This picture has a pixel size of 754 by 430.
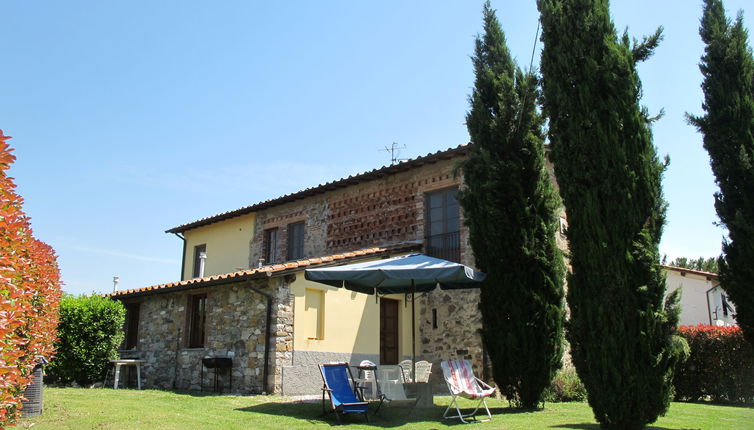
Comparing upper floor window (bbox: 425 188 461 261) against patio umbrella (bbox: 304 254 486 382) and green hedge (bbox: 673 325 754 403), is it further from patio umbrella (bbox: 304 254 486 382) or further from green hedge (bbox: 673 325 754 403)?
green hedge (bbox: 673 325 754 403)

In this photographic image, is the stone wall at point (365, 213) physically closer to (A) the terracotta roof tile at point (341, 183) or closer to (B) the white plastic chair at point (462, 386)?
(A) the terracotta roof tile at point (341, 183)

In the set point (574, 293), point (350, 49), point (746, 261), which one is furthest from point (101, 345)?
point (746, 261)

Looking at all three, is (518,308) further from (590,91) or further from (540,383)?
(590,91)

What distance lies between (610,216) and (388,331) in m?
7.46

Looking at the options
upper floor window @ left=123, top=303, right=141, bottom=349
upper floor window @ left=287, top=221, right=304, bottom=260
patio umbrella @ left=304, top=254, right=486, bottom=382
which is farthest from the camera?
upper floor window @ left=287, top=221, right=304, bottom=260

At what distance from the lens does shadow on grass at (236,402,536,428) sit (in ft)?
25.4

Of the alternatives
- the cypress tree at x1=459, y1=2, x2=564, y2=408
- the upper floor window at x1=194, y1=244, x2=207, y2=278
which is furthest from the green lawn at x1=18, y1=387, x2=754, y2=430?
the upper floor window at x1=194, y1=244, x2=207, y2=278

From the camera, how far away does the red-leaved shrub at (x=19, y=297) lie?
3.56m

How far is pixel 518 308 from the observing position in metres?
8.98

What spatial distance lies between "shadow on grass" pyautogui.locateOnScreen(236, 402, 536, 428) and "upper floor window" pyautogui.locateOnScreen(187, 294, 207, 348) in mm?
4775

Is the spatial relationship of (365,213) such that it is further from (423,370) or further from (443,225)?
(423,370)

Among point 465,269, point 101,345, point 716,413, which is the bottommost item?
point 716,413

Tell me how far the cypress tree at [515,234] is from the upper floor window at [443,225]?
12.2 feet

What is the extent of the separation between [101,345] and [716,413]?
1293 cm
